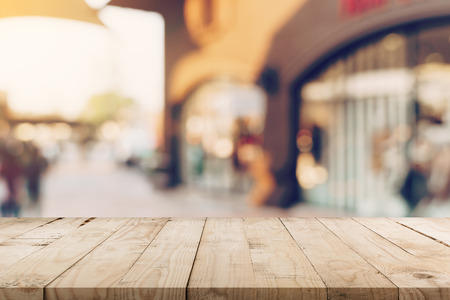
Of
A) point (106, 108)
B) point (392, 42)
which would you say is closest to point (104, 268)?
point (392, 42)

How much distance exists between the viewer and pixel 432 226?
6.36ft

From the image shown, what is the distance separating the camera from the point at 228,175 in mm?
10672

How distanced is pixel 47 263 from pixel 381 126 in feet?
22.2

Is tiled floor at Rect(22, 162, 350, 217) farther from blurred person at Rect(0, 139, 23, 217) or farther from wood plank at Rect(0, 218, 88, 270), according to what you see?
wood plank at Rect(0, 218, 88, 270)

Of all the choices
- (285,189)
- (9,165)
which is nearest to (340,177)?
(285,189)

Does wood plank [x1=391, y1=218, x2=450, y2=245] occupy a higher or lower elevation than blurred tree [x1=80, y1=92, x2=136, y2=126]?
lower

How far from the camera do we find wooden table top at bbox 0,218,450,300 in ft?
3.76

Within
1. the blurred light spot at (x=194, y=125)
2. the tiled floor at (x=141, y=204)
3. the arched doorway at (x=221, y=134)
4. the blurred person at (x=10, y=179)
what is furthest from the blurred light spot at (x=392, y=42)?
the blurred person at (x=10, y=179)

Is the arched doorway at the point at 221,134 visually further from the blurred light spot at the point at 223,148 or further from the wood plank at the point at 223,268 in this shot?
the wood plank at the point at 223,268

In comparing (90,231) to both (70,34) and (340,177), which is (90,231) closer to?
(340,177)

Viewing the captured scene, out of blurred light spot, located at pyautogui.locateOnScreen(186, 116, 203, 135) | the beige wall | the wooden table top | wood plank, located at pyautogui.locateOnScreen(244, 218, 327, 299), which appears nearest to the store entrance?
blurred light spot, located at pyautogui.locateOnScreen(186, 116, 203, 135)

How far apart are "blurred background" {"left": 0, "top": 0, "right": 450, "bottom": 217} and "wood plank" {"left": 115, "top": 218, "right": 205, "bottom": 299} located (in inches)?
226

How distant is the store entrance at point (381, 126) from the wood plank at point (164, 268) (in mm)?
5855

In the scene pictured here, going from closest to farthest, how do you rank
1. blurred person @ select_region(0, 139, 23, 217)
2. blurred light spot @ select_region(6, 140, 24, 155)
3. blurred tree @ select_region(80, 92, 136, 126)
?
1. blurred person @ select_region(0, 139, 23, 217)
2. blurred light spot @ select_region(6, 140, 24, 155)
3. blurred tree @ select_region(80, 92, 136, 126)
